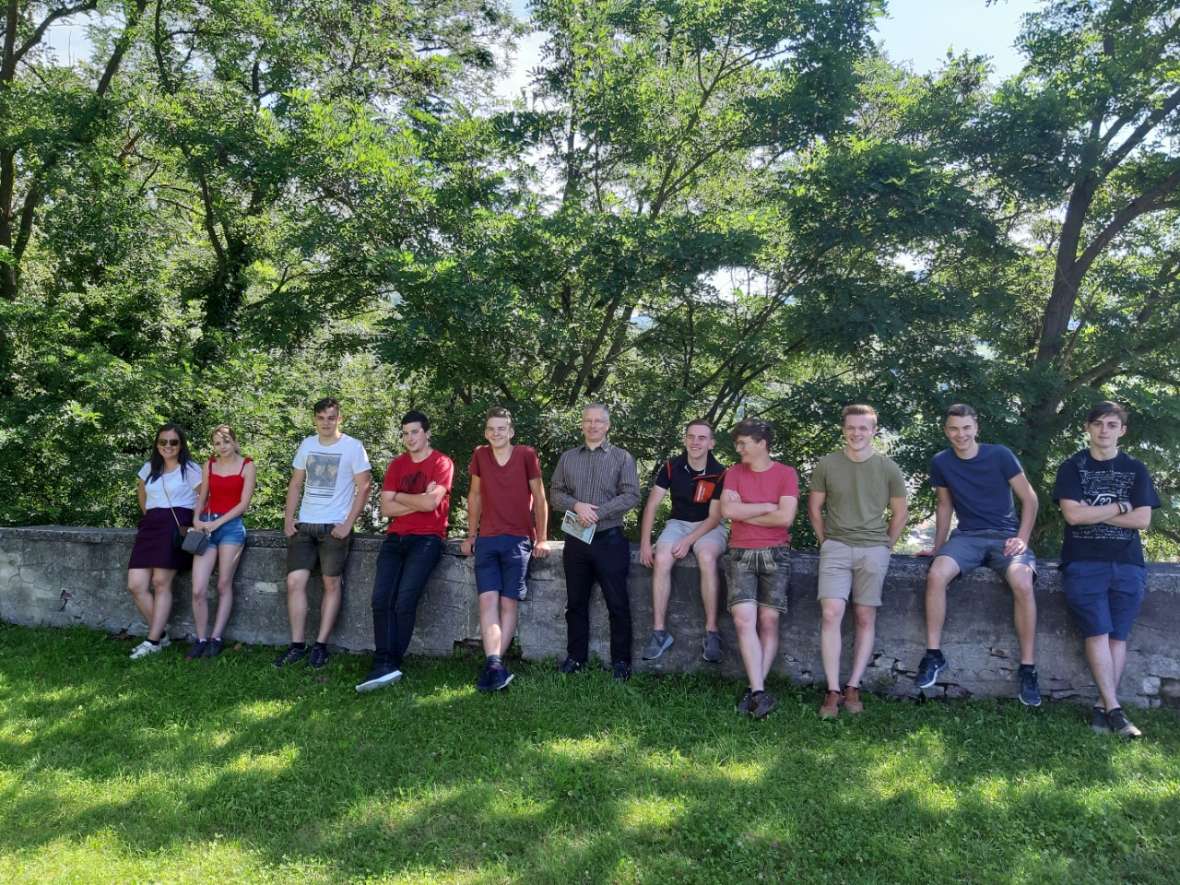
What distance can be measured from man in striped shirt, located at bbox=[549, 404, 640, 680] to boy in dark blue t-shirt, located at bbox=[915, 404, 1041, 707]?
1725 mm

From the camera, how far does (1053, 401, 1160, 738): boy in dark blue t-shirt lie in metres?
3.83

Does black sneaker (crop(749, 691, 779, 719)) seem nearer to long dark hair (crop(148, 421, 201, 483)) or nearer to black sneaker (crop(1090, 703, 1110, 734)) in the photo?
black sneaker (crop(1090, 703, 1110, 734))

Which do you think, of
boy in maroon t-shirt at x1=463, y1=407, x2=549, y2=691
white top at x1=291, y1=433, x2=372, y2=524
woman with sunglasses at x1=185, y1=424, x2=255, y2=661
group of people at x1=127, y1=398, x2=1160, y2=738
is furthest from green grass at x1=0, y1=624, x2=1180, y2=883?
white top at x1=291, y1=433, x2=372, y2=524

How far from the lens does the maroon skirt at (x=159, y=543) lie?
5.16 metres

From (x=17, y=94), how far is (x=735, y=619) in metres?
9.69

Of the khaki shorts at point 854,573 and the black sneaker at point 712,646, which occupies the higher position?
the khaki shorts at point 854,573

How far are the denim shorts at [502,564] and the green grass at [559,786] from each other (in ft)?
1.79

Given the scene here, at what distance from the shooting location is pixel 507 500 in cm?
454

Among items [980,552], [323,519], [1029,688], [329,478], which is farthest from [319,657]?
[1029,688]

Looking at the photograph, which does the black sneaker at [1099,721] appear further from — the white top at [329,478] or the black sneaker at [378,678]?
the white top at [329,478]

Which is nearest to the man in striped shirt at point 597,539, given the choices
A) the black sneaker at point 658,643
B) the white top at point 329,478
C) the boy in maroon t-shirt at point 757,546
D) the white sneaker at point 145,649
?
the black sneaker at point 658,643

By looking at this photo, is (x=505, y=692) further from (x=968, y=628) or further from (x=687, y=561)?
(x=968, y=628)

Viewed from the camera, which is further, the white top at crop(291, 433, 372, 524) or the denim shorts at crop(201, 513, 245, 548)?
the denim shorts at crop(201, 513, 245, 548)

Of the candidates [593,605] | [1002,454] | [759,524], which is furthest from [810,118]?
[593,605]
